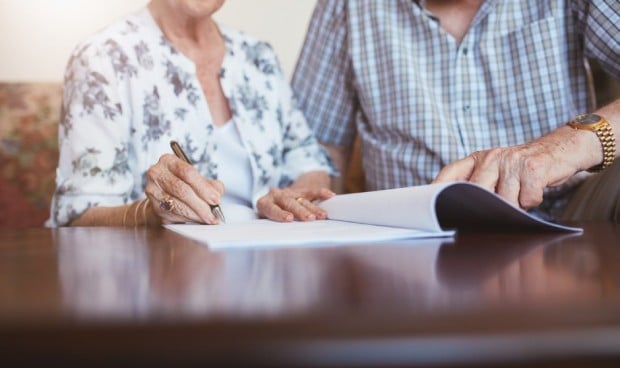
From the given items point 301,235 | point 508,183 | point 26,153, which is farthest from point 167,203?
point 26,153

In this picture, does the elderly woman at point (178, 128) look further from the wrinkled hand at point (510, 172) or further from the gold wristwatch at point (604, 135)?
the gold wristwatch at point (604, 135)

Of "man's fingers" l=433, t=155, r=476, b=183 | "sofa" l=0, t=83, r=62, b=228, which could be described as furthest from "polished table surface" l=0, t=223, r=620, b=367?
"sofa" l=0, t=83, r=62, b=228

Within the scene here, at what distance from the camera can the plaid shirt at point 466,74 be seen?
129cm

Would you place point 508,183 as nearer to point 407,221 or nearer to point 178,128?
point 407,221

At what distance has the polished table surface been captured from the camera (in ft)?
0.71

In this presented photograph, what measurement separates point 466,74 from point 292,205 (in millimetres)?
637

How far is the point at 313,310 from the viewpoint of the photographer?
263 millimetres

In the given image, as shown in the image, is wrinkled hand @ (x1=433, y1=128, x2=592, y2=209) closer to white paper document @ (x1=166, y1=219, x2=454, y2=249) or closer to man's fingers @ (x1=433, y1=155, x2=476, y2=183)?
man's fingers @ (x1=433, y1=155, x2=476, y2=183)

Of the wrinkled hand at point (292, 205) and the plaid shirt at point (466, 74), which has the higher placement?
the plaid shirt at point (466, 74)

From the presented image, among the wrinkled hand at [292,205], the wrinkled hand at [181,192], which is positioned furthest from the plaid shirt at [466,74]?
the wrinkled hand at [181,192]

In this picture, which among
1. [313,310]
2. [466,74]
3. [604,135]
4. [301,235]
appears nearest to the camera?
[313,310]

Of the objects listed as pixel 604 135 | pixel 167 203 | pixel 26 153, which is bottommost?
pixel 26 153

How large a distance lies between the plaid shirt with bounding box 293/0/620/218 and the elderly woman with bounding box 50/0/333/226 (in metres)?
0.18

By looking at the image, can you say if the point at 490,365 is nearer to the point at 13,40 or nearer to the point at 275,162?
the point at 275,162
